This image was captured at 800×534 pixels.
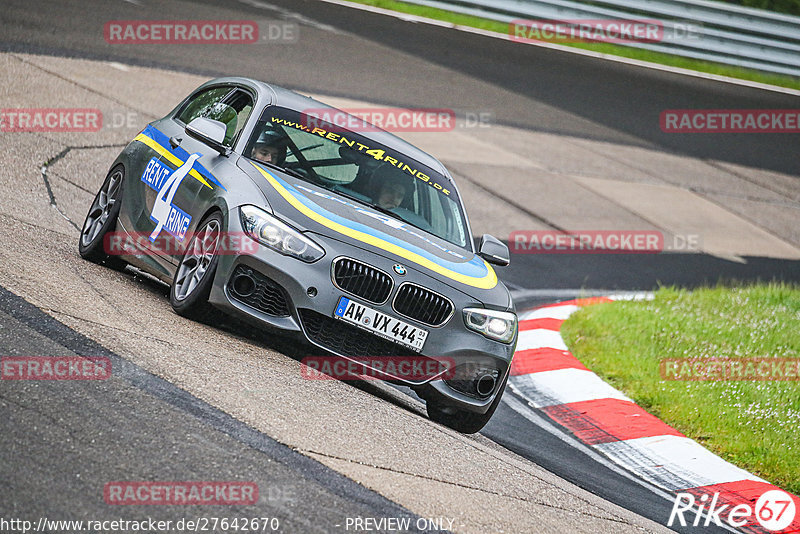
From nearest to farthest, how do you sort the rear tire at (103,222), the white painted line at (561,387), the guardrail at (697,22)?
1. the rear tire at (103,222)
2. the white painted line at (561,387)
3. the guardrail at (697,22)

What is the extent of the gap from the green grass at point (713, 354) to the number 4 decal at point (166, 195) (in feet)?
12.9

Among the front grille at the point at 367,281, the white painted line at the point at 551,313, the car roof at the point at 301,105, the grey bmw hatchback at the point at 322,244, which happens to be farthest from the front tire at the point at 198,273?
the white painted line at the point at 551,313

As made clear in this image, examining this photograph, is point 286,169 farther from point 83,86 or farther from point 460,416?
point 83,86

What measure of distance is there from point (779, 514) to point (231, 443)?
3.76 meters

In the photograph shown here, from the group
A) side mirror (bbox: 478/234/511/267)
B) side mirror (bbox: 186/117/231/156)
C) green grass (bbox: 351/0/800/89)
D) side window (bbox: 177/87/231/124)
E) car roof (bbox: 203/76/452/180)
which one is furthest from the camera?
green grass (bbox: 351/0/800/89)

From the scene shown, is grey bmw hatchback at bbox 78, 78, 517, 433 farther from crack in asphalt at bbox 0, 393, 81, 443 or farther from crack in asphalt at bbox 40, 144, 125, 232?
crack in asphalt at bbox 0, 393, 81, 443

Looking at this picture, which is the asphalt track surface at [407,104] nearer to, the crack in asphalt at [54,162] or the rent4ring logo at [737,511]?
the rent4ring logo at [737,511]

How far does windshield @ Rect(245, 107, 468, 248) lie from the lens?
717cm

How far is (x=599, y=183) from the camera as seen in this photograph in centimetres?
1711

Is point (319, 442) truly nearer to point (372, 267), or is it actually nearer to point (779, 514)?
point (372, 267)

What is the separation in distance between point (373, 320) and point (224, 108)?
8.00 feet

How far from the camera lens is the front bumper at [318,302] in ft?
20.0

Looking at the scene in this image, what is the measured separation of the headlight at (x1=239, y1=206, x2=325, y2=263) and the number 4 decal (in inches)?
41.1

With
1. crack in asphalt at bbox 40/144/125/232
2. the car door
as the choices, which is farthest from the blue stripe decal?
crack in asphalt at bbox 40/144/125/232
